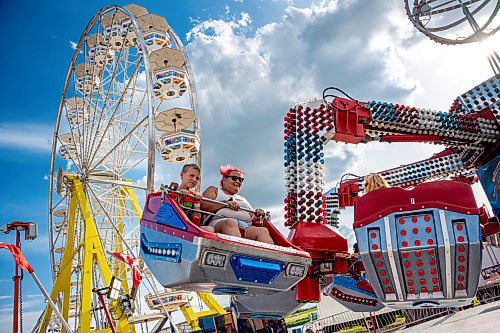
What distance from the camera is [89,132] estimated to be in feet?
45.3

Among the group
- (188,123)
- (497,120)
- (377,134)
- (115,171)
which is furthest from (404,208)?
(115,171)

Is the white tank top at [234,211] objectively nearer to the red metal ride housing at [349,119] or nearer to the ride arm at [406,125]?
the ride arm at [406,125]

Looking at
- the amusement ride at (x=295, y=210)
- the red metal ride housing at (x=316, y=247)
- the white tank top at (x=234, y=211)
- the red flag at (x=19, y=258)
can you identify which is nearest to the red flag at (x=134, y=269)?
the amusement ride at (x=295, y=210)

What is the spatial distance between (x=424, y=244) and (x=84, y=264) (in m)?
10.1

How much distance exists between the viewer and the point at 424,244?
181 inches

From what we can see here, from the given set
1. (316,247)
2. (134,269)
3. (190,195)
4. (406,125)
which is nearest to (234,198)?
(190,195)

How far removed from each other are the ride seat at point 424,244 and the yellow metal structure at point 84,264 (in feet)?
28.8

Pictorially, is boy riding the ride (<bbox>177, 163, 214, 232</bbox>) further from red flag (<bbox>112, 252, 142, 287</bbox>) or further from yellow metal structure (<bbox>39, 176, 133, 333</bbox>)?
yellow metal structure (<bbox>39, 176, 133, 333</bbox>)

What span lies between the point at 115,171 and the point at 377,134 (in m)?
8.60

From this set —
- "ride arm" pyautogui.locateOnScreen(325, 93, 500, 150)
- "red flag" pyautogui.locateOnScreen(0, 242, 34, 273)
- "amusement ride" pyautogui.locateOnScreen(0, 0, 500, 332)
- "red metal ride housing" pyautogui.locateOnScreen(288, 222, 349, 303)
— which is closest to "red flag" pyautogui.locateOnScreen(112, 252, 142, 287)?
"amusement ride" pyautogui.locateOnScreen(0, 0, 500, 332)

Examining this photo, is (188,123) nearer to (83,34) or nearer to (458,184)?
(83,34)

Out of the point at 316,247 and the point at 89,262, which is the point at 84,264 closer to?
the point at 89,262

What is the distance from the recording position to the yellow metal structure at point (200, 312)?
17.5 metres

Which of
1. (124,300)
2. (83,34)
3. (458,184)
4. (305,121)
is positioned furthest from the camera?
(83,34)
